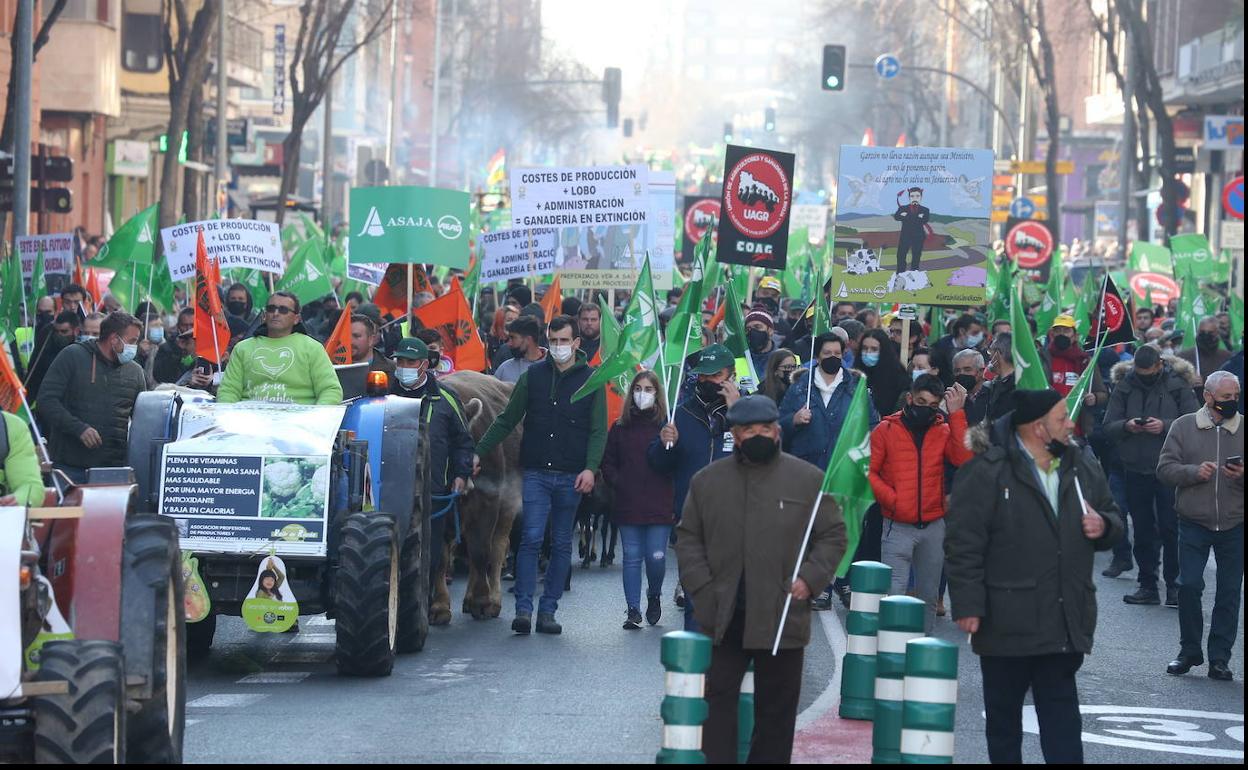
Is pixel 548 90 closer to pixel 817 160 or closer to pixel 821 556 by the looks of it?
pixel 817 160

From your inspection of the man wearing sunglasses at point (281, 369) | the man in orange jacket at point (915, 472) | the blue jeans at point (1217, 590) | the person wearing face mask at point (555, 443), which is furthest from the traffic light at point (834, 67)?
the man wearing sunglasses at point (281, 369)

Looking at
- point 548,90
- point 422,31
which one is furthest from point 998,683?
point 422,31

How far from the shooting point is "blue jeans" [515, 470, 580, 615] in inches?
530

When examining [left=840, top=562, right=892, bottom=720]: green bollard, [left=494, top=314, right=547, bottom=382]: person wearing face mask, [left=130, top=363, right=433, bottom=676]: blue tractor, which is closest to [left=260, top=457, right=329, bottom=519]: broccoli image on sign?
[left=130, top=363, right=433, bottom=676]: blue tractor

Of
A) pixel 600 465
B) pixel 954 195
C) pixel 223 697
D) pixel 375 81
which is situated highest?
pixel 375 81

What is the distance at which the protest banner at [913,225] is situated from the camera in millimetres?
18000

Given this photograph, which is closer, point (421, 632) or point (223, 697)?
point (223, 697)

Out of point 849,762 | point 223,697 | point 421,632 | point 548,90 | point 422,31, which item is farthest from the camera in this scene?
point 422,31

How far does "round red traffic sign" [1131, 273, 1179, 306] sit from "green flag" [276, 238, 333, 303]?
12.1 metres

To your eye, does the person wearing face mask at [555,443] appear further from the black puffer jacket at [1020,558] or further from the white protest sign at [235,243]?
the white protest sign at [235,243]

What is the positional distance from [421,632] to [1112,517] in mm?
4760

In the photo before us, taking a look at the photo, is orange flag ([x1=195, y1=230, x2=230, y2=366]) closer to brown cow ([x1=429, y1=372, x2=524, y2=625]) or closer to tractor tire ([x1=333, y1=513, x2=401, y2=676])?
brown cow ([x1=429, y1=372, x2=524, y2=625])

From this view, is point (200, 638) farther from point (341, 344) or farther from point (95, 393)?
point (341, 344)

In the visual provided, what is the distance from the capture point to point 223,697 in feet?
35.7
